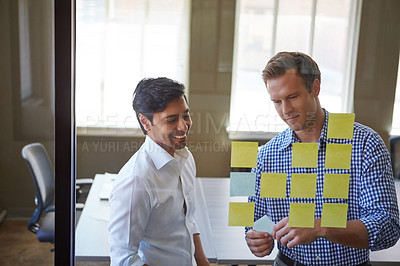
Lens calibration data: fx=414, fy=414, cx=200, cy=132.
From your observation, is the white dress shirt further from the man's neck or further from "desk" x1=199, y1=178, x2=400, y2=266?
the man's neck

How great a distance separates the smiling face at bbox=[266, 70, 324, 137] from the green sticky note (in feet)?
0.56

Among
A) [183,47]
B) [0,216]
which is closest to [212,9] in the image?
[183,47]

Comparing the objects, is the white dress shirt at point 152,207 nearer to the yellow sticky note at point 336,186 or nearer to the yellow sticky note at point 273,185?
the yellow sticky note at point 273,185

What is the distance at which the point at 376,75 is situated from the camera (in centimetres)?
107

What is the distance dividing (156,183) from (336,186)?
47cm

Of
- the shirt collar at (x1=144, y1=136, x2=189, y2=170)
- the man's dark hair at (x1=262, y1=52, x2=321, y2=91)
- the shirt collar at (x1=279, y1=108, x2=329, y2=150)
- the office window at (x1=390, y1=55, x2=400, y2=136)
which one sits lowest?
the shirt collar at (x1=144, y1=136, x2=189, y2=170)

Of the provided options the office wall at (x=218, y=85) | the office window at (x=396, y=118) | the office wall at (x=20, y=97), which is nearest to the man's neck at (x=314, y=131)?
the office wall at (x=218, y=85)

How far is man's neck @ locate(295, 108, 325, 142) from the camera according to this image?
3.50ft

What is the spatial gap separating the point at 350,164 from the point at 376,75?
0.24 meters

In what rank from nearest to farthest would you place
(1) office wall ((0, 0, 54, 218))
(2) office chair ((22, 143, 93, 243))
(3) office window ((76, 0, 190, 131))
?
1. (3) office window ((76, 0, 190, 131))
2. (1) office wall ((0, 0, 54, 218))
3. (2) office chair ((22, 143, 93, 243))

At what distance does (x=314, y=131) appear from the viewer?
107 centimetres

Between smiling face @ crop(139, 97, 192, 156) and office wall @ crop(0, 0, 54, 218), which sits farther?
office wall @ crop(0, 0, 54, 218)

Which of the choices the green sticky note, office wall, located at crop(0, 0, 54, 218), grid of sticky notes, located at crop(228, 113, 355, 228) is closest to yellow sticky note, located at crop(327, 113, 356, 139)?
grid of sticky notes, located at crop(228, 113, 355, 228)

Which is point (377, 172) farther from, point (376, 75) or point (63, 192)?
point (63, 192)
